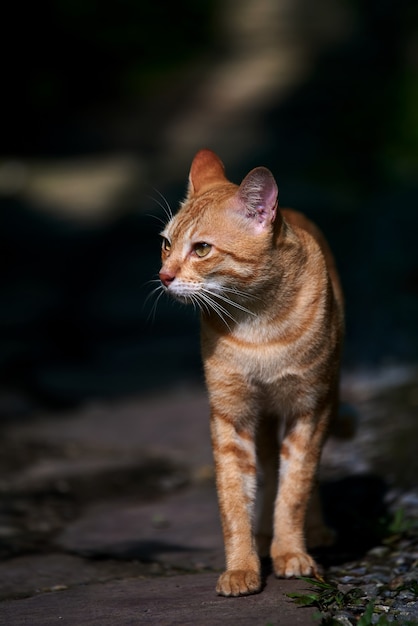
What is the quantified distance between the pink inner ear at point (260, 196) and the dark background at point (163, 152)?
2.24 feet

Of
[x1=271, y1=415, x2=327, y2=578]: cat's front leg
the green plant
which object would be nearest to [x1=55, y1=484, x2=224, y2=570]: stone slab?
[x1=271, y1=415, x2=327, y2=578]: cat's front leg

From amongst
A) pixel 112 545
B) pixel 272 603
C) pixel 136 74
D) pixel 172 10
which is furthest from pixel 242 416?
pixel 172 10

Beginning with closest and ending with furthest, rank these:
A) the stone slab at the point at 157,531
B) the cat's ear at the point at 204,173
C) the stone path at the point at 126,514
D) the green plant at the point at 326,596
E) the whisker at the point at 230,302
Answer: the green plant at the point at 326,596, the stone path at the point at 126,514, the whisker at the point at 230,302, the cat's ear at the point at 204,173, the stone slab at the point at 157,531

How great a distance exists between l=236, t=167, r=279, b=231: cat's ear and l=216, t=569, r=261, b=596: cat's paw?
1.28 metres

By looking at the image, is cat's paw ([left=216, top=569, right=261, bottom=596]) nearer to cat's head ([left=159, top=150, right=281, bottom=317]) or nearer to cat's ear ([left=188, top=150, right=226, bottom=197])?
cat's head ([left=159, top=150, right=281, bottom=317])

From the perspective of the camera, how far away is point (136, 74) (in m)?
20.4

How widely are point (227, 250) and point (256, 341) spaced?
1.19 feet

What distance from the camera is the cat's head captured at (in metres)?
3.75

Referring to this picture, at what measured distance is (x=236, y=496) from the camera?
3.76 metres

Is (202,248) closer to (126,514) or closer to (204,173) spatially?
(204,173)

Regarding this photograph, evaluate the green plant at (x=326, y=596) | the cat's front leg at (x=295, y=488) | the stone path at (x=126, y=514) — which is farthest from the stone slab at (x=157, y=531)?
the green plant at (x=326, y=596)

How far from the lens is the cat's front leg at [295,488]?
3766 millimetres

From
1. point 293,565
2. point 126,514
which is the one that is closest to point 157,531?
point 126,514

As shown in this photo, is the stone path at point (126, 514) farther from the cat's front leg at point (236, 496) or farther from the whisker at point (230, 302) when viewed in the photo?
the whisker at point (230, 302)
